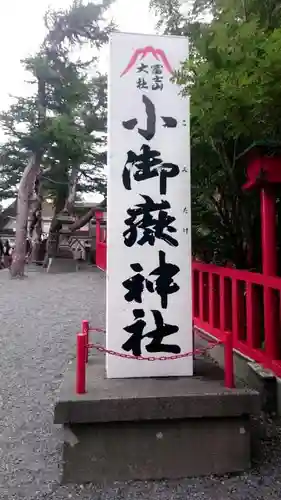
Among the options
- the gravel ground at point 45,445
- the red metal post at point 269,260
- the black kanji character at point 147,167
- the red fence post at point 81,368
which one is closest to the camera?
the gravel ground at point 45,445

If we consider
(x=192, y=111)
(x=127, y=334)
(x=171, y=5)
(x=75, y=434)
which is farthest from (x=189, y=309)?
(x=171, y=5)

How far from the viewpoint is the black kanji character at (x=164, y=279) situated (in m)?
3.27

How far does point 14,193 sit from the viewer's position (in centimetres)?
2272

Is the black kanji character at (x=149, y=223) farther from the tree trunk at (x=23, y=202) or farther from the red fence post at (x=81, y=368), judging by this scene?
the tree trunk at (x=23, y=202)

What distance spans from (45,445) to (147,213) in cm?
208

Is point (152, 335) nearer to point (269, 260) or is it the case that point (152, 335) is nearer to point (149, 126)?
point (269, 260)

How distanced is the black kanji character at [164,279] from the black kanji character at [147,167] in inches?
24.6

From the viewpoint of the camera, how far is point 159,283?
327 cm

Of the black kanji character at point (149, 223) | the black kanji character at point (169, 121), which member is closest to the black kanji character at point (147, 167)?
the black kanji character at point (149, 223)

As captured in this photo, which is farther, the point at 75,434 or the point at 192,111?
the point at 192,111

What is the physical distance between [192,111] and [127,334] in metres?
2.02

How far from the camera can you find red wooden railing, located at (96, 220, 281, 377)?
3781 mm

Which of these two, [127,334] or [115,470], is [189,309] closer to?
[127,334]

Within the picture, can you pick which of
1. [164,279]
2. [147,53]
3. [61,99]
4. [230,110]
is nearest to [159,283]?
[164,279]
